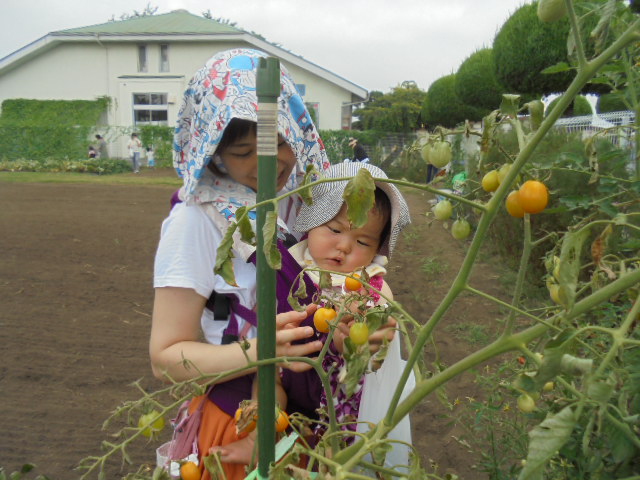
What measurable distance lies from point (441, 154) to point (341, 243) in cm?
69

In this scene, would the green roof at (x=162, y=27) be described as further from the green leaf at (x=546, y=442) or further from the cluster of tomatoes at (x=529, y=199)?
the green leaf at (x=546, y=442)

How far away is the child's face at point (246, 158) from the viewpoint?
1.52 metres

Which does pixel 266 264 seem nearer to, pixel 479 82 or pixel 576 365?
pixel 576 365

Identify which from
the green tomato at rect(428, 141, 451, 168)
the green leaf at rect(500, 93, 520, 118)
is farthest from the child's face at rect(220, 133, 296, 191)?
the green leaf at rect(500, 93, 520, 118)

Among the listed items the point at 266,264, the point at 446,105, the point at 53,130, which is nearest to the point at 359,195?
the point at 266,264

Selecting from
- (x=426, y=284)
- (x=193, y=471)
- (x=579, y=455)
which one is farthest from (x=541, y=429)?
(x=426, y=284)

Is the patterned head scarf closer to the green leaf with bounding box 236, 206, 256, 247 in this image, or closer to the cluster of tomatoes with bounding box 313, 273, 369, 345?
the cluster of tomatoes with bounding box 313, 273, 369, 345

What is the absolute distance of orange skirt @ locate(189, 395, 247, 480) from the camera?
4.94 ft

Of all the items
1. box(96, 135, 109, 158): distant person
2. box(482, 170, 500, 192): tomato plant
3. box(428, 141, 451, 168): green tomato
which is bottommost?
box(482, 170, 500, 192): tomato plant

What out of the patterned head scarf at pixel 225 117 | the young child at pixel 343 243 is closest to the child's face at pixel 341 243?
the young child at pixel 343 243

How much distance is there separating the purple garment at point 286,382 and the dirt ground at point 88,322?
1.74m

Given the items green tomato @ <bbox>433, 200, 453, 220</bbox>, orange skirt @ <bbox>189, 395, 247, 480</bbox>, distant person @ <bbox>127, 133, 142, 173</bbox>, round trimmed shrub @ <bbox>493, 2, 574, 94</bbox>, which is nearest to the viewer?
green tomato @ <bbox>433, 200, 453, 220</bbox>

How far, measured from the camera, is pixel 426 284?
6059 mm

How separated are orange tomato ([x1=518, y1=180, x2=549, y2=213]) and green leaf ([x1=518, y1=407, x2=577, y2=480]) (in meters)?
0.25
